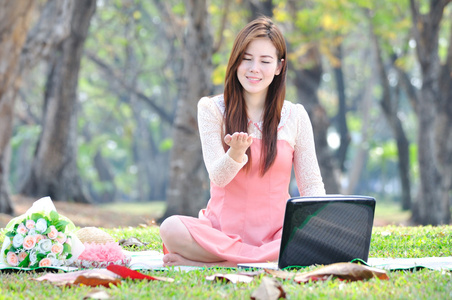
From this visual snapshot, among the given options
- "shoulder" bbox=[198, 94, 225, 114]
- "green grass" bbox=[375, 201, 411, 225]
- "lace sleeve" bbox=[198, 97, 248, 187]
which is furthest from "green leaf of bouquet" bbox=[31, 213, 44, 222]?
"green grass" bbox=[375, 201, 411, 225]

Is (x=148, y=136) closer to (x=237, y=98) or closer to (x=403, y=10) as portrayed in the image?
(x=403, y=10)

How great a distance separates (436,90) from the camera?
1180 centimetres

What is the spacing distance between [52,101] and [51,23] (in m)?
2.23

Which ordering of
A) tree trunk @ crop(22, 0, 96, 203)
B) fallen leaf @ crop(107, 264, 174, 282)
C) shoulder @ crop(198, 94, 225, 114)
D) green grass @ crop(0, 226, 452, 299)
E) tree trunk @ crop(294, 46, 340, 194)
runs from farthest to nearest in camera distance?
tree trunk @ crop(294, 46, 340, 194) < tree trunk @ crop(22, 0, 96, 203) < shoulder @ crop(198, 94, 225, 114) < fallen leaf @ crop(107, 264, 174, 282) < green grass @ crop(0, 226, 452, 299)

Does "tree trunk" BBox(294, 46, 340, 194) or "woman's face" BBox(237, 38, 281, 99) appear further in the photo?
"tree trunk" BBox(294, 46, 340, 194)

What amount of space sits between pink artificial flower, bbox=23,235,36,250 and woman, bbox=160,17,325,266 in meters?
0.75

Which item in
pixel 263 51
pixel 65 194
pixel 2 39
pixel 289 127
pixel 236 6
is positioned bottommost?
pixel 65 194

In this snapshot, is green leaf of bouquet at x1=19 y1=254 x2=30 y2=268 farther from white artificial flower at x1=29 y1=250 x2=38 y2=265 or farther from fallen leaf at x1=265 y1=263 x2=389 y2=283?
fallen leaf at x1=265 y1=263 x2=389 y2=283

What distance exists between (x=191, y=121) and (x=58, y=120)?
3.26m

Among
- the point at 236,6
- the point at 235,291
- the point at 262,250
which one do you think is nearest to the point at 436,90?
the point at 236,6

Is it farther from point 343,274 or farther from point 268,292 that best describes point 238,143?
point 268,292

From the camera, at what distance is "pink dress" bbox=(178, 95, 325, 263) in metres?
4.00

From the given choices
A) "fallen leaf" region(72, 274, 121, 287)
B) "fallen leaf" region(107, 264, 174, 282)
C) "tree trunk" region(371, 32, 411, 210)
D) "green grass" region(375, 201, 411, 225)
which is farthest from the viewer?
"tree trunk" region(371, 32, 411, 210)

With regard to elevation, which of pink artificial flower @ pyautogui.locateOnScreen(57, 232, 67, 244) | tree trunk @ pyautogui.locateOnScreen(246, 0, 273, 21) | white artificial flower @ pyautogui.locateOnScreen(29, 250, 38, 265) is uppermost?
tree trunk @ pyautogui.locateOnScreen(246, 0, 273, 21)
